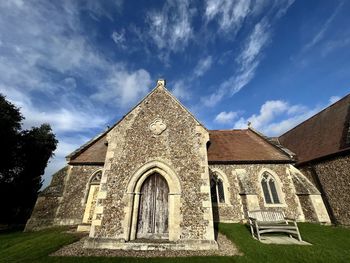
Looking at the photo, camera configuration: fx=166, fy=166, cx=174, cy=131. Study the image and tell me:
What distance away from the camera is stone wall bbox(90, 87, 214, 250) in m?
7.86

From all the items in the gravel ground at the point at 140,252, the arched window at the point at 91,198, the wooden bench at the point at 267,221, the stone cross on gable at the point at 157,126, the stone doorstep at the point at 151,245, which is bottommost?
the gravel ground at the point at 140,252

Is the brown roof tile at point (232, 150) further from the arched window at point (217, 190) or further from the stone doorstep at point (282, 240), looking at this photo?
the stone doorstep at point (282, 240)

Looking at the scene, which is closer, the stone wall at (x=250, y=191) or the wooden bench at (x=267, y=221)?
the wooden bench at (x=267, y=221)

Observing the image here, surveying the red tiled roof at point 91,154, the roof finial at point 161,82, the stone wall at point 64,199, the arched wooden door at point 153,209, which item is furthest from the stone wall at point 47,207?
the roof finial at point 161,82

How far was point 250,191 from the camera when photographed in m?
11.7

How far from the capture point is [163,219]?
840 centimetres

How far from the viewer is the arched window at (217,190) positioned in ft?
41.3

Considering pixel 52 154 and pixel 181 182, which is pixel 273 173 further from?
pixel 52 154

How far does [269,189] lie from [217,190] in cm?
408

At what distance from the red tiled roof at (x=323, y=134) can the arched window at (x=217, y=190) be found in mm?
7527

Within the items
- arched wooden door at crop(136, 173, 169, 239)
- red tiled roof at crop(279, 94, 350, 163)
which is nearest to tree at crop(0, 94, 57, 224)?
arched wooden door at crop(136, 173, 169, 239)

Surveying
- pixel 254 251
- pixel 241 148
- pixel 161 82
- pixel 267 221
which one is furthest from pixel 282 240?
pixel 161 82

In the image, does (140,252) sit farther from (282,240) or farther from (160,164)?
(282,240)

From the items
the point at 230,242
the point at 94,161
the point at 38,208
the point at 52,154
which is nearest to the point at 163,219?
the point at 230,242
